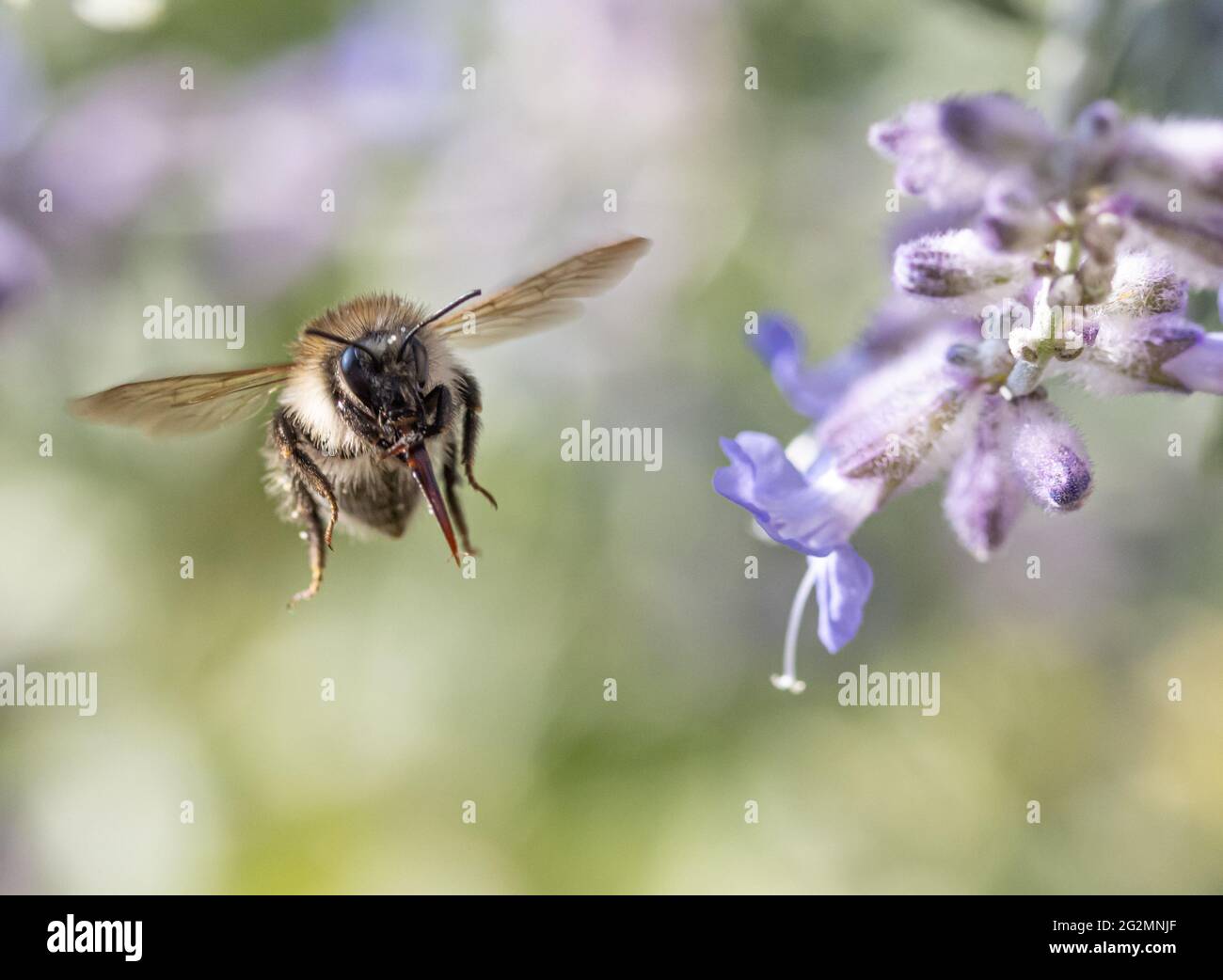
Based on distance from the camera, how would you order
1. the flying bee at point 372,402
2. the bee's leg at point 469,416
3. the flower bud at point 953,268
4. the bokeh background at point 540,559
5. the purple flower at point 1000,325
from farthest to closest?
the bokeh background at point 540,559
the bee's leg at point 469,416
the flying bee at point 372,402
the flower bud at point 953,268
the purple flower at point 1000,325

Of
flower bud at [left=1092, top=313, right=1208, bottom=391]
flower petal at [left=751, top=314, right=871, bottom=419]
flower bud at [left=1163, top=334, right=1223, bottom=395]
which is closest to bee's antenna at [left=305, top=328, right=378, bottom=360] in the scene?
flower petal at [left=751, top=314, right=871, bottom=419]

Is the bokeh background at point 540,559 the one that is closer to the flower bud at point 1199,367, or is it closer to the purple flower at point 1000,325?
the purple flower at point 1000,325

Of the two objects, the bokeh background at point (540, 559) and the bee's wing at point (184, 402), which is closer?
the bee's wing at point (184, 402)

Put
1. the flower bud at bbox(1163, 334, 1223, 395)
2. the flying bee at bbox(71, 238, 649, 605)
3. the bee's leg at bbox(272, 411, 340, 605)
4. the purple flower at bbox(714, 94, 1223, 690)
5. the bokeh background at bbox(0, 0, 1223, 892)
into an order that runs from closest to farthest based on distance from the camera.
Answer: the purple flower at bbox(714, 94, 1223, 690) < the flower bud at bbox(1163, 334, 1223, 395) < the flying bee at bbox(71, 238, 649, 605) < the bee's leg at bbox(272, 411, 340, 605) < the bokeh background at bbox(0, 0, 1223, 892)

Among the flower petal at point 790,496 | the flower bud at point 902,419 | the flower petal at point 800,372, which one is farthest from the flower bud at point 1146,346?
the flower petal at point 800,372

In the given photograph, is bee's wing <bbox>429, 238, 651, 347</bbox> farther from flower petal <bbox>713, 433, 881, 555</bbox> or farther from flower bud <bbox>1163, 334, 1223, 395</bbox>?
flower bud <bbox>1163, 334, 1223, 395</bbox>

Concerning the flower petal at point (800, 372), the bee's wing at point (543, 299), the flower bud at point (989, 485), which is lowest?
the flower bud at point (989, 485)

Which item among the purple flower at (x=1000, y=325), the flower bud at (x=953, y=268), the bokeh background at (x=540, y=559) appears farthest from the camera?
the bokeh background at (x=540, y=559)

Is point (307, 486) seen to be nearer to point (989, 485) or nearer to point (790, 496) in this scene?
point (790, 496)
